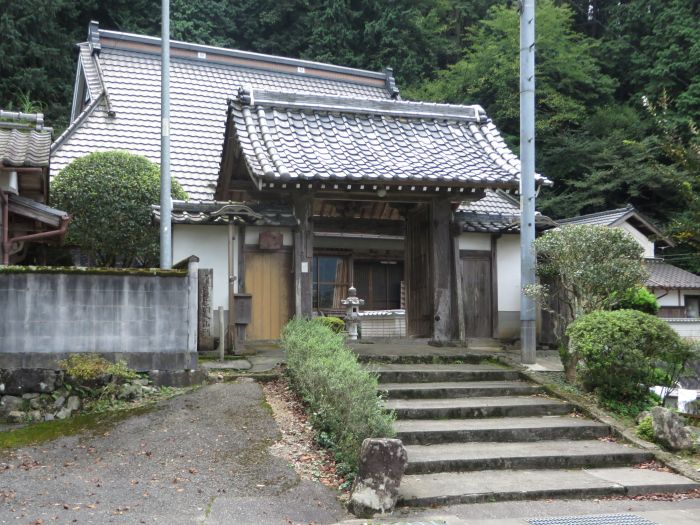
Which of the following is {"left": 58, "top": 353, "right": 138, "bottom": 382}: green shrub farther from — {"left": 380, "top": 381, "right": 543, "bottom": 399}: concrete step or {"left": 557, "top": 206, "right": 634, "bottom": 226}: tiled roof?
{"left": 557, "top": 206, "right": 634, "bottom": 226}: tiled roof

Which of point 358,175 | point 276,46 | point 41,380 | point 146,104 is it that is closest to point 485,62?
point 276,46

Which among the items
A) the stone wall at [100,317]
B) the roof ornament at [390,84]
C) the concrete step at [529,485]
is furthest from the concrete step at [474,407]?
the roof ornament at [390,84]

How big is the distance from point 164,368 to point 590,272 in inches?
254

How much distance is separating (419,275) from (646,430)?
247 inches

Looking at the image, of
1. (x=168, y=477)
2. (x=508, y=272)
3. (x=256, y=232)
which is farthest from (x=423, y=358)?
(x=168, y=477)

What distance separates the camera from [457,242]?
13.7 metres

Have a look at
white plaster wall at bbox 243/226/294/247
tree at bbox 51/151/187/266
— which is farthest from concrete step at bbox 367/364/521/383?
tree at bbox 51/151/187/266

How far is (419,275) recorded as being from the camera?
46.6ft

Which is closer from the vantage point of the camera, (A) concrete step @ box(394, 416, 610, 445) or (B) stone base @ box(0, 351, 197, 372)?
(A) concrete step @ box(394, 416, 610, 445)

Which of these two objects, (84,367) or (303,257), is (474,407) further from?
(84,367)

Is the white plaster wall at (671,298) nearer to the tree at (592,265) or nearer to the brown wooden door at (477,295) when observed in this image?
the brown wooden door at (477,295)

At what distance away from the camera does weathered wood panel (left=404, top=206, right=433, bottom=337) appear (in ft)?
44.9

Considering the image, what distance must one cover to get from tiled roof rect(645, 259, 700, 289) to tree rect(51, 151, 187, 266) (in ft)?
63.3

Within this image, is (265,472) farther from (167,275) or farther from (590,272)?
(590,272)
